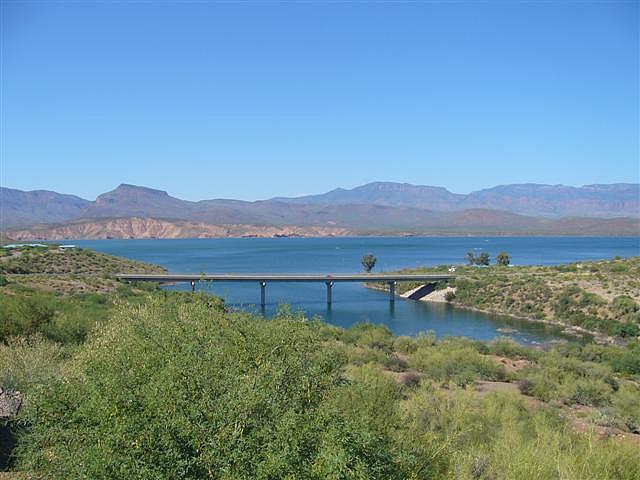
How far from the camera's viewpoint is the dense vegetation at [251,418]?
33.5 ft

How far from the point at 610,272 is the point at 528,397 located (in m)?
63.5

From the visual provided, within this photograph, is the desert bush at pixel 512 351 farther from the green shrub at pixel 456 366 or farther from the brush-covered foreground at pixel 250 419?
the brush-covered foreground at pixel 250 419

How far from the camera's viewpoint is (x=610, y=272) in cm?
8169

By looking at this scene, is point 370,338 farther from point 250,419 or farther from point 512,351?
point 250,419

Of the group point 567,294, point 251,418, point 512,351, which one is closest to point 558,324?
point 567,294

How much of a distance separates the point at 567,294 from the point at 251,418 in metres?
67.5

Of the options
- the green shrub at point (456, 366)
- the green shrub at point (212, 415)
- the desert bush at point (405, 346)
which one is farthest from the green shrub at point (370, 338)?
the green shrub at point (212, 415)

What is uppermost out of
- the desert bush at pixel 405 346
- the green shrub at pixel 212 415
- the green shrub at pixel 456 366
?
the green shrub at pixel 212 415

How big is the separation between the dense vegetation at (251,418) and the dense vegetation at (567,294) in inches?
1656

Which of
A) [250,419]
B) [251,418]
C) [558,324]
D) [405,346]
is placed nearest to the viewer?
[250,419]

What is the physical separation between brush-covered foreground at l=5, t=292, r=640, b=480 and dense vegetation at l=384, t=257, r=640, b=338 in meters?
43.3

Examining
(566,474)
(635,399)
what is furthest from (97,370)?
(635,399)

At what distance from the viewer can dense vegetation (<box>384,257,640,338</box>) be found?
61.4 m

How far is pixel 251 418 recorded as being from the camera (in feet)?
36.2
